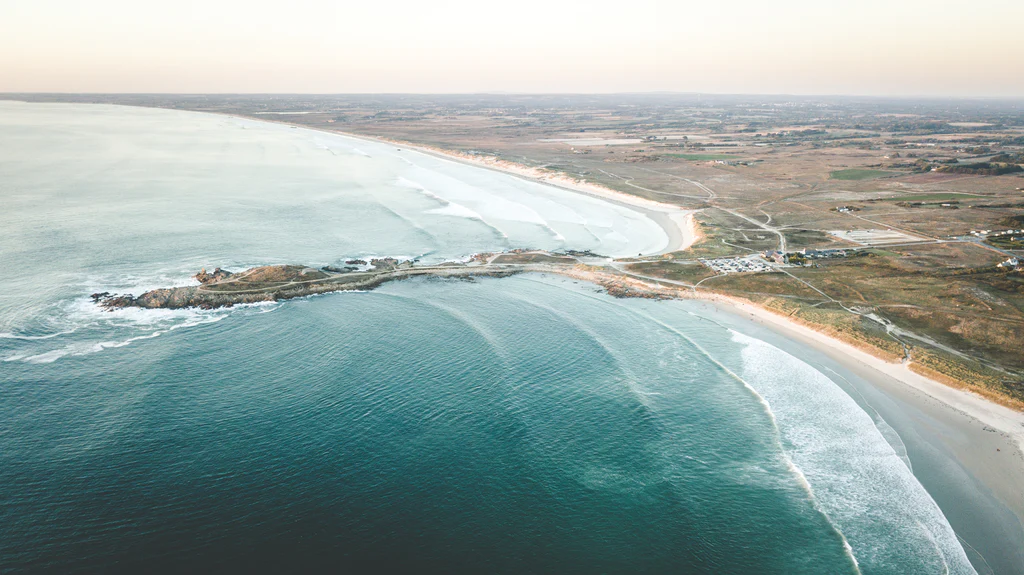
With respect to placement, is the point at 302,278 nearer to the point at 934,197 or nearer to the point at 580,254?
the point at 580,254

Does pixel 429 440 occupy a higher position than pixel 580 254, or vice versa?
pixel 580 254

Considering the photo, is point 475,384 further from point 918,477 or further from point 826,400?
point 918,477

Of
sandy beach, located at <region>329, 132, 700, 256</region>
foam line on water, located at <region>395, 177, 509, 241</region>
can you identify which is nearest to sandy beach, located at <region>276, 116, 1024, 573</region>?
sandy beach, located at <region>329, 132, 700, 256</region>

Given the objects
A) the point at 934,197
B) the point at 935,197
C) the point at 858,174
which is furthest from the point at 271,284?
the point at 858,174

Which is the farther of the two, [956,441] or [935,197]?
[935,197]

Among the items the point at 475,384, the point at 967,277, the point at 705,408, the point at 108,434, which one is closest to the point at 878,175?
the point at 967,277
